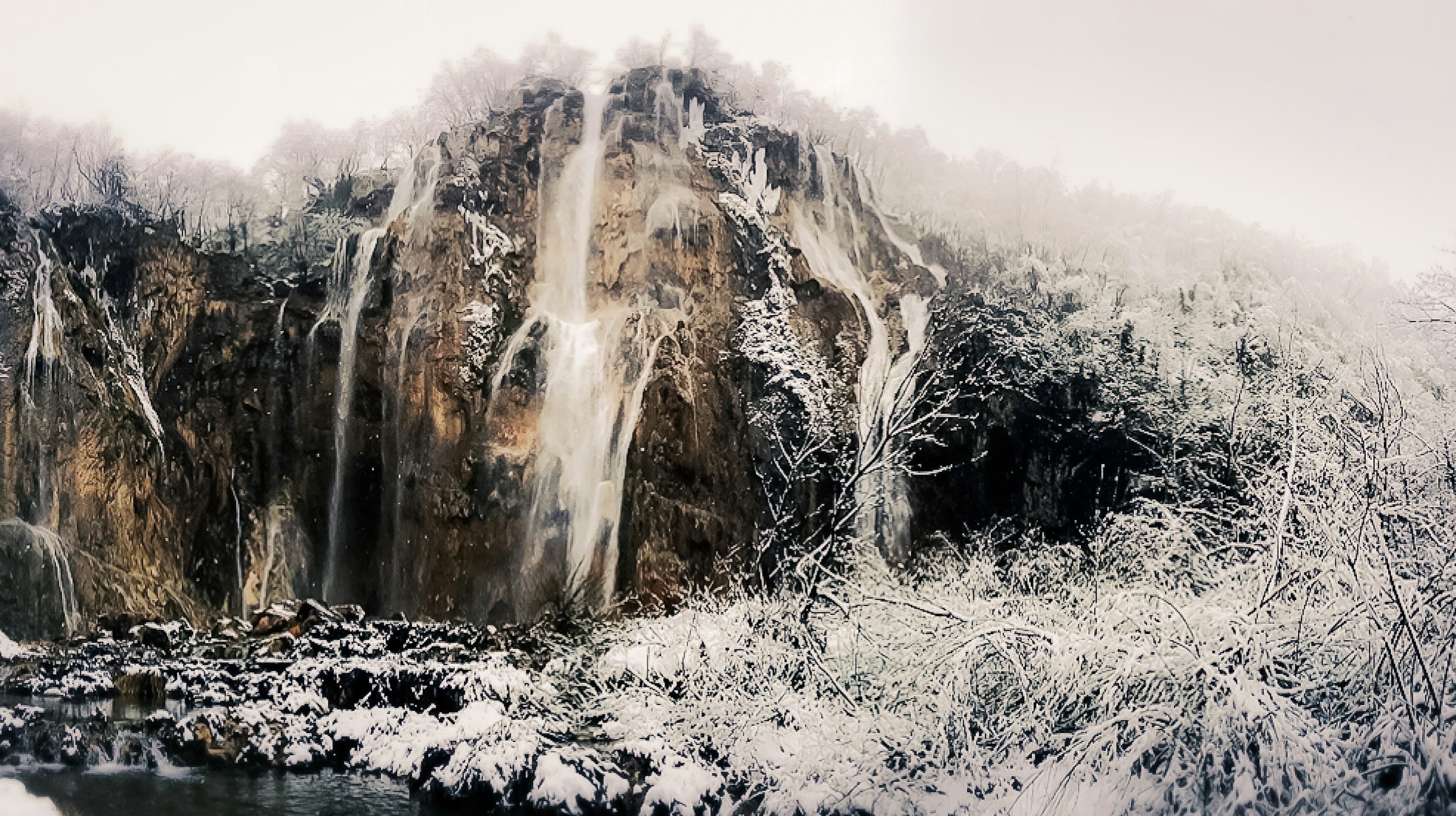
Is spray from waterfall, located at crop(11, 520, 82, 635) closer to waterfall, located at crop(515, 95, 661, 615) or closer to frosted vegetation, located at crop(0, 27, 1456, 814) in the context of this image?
frosted vegetation, located at crop(0, 27, 1456, 814)

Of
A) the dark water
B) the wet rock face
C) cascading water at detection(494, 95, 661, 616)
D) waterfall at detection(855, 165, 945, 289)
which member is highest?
waterfall at detection(855, 165, 945, 289)

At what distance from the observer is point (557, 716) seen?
5414mm

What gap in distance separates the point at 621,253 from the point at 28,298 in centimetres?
431

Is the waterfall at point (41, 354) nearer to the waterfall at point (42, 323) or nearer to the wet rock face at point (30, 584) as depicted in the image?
the waterfall at point (42, 323)

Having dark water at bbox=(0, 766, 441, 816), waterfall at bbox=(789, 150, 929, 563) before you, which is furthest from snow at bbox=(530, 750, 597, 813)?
waterfall at bbox=(789, 150, 929, 563)

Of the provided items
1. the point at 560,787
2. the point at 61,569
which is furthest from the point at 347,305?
the point at 560,787

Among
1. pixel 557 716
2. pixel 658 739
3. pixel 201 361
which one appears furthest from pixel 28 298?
pixel 658 739

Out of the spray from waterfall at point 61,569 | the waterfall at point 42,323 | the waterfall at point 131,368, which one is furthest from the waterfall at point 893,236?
the spray from waterfall at point 61,569

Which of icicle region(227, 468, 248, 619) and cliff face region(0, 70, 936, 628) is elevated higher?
cliff face region(0, 70, 936, 628)

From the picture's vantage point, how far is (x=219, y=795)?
539 centimetres

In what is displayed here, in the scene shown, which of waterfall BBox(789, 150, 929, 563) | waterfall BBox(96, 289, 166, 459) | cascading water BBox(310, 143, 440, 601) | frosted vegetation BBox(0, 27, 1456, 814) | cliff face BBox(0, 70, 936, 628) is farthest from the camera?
waterfall BBox(96, 289, 166, 459)

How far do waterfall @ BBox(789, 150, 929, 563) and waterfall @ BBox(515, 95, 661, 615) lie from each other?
1.15 metres

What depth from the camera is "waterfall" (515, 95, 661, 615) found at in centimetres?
579

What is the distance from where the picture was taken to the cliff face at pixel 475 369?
578 cm
